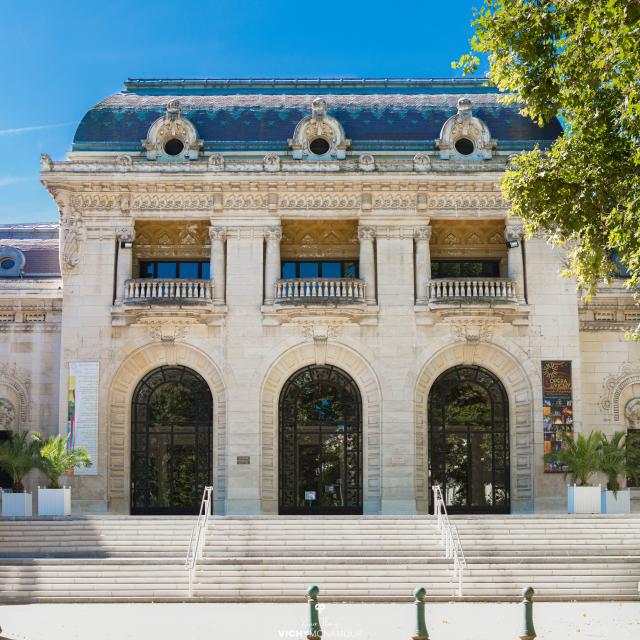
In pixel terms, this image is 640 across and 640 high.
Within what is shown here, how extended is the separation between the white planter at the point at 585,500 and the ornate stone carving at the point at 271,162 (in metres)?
14.0

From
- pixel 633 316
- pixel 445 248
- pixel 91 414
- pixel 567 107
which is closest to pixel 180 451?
pixel 91 414

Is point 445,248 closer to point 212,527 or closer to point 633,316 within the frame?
point 633,316

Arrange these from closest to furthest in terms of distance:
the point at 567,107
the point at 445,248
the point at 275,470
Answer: the point at 567,107, the point at 275,470, the point at 445,248

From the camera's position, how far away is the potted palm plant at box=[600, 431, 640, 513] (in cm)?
3098

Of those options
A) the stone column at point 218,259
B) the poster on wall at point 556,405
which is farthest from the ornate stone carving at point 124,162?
the poster on wall at point 556,405

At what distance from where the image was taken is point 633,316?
3575 cm

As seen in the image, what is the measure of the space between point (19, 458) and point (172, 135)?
39.4 ft

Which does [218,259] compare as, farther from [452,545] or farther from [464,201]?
[452,545]

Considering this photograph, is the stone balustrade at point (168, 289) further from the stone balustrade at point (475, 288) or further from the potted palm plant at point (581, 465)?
the potted palm plant at point (581, 465)

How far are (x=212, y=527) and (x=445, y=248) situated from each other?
543 inches

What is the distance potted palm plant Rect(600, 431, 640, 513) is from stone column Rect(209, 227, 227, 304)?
13.2m

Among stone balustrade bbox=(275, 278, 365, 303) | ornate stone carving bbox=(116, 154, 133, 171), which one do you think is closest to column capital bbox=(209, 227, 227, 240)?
stone balustrade bbox=(275, 278, 365, 303)

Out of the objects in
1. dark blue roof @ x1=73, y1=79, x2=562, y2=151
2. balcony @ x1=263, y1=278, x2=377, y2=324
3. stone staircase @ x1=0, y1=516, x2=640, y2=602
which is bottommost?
stone staircase @ x1=0, y1=516, x2=640, y2=602

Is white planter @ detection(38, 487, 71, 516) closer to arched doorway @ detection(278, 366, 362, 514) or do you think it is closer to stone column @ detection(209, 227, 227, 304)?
arched doorway @ detection(278, 366, 362, 514)
